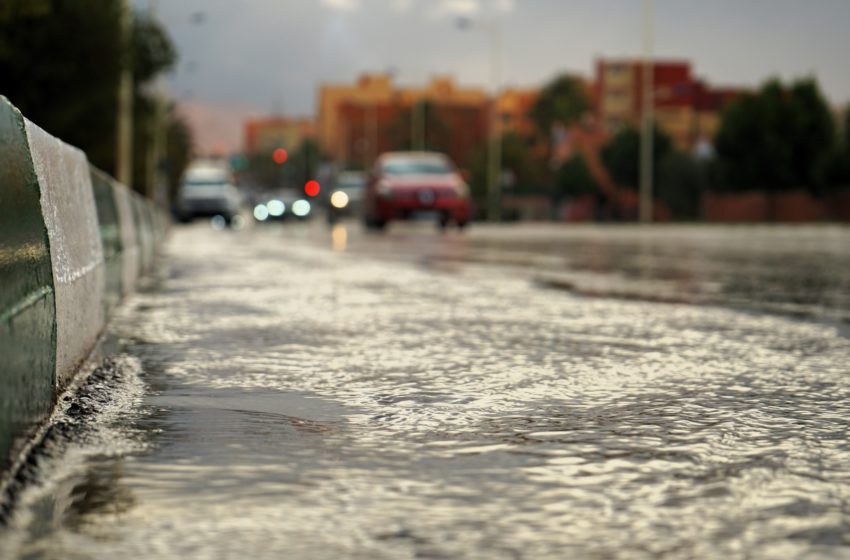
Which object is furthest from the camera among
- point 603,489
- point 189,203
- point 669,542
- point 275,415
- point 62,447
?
point 189,203

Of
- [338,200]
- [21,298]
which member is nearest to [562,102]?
[338,200]

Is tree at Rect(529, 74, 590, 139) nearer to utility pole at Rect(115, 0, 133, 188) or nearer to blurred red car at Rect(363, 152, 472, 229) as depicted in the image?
utility pole at Rect(115, 0, 133, 188)

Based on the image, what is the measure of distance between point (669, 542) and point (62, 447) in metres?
2.21

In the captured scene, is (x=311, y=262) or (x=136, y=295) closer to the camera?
(x=136, y=295)

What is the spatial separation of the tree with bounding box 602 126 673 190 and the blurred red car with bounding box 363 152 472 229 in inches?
2322

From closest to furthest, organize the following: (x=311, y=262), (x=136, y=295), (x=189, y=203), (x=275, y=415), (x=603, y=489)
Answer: (x=603, y=489)
(x=275, y=415)
(x=136, y=295)
(x=311, y=262)
(x=189, y=203)

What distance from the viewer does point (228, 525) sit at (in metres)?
4.25

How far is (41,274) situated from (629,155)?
9141 cm

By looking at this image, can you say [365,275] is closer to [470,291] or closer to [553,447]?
[470,291]

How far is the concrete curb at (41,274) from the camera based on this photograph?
5.05 meters

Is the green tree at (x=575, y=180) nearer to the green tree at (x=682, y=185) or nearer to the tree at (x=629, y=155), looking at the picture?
the tree at (x=629, y=155)

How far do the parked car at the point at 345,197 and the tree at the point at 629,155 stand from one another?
40808mm

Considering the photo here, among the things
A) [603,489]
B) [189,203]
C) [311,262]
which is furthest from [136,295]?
[189,203]

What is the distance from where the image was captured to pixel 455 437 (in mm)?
5742
